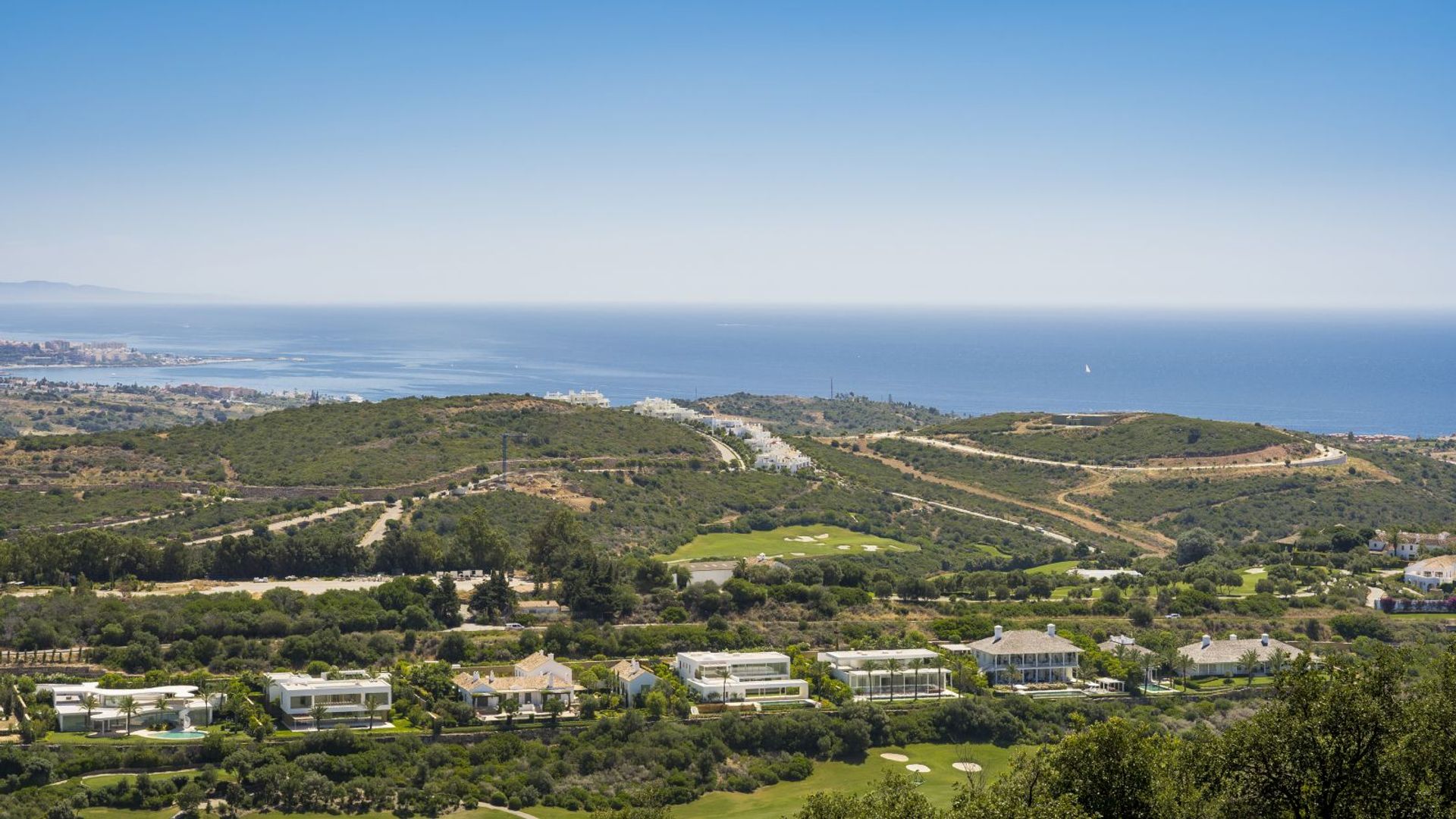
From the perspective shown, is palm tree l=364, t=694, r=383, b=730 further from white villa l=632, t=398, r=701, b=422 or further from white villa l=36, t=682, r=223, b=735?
white villa l=632, t=398, r=701, b=422

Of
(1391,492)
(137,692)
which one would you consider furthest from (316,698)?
(1391,492)

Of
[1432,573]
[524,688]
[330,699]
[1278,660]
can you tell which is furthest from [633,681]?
[1432,573]

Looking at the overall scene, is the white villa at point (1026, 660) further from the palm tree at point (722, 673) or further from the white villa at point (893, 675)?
the palm tree at point (722, 673)

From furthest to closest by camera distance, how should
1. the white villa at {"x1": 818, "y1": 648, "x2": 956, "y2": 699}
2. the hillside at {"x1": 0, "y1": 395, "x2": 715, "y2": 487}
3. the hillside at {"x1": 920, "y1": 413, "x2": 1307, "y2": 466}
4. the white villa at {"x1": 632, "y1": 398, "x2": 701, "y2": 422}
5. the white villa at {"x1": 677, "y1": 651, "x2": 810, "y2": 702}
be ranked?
1. the white villa at {"x1": 632, "y1": 398, "x2": 701, "y2": 422}
2. the hillside at {"x1": 920, "y1": 413, "x2": 1307, "y2": 466}
3. the hillside at {"x1": 0, "y1": 395, "x2": 715, "y2": 487}
4. the white villa at {"x1": 818, "y1": 648, "x2": 956, "y2": 699}
5. the white villa at {"x1": 677, "y1": 651, "x2": 810, "y2": 702}

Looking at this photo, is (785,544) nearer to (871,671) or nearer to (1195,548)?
(1195,548)

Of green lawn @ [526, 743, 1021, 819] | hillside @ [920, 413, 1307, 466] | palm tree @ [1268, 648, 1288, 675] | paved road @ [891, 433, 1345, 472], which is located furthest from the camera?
hillside @ [920, 413, 1307, 466]

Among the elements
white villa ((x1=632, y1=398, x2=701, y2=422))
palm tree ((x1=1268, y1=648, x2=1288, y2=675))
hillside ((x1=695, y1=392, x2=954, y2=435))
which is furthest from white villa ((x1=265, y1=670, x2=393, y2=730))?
A: hillside ((x1=695, y1=392, x2=954, y2=435))
